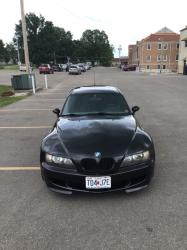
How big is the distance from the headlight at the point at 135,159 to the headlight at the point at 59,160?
74 cm

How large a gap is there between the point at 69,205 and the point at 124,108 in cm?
244

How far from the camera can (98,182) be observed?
9.58 ft

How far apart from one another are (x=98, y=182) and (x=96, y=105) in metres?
2.10

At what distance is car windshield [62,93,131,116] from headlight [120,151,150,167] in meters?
1.51

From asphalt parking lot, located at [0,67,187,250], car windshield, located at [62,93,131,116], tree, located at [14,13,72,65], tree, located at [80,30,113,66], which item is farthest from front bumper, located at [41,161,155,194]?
tree, located at [80,30,113,66]

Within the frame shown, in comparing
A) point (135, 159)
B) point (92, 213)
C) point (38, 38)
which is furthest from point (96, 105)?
point (38, 38)

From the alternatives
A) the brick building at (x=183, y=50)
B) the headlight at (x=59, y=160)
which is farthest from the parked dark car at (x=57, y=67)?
the headlight at (x=59, y=160)

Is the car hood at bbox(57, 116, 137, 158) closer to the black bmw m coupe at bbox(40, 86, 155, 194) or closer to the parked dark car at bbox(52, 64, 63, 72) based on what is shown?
the black bmw m coupe at bbox(40, 86, 155, 194)

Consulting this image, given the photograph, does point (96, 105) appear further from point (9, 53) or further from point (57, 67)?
point (9, 53)

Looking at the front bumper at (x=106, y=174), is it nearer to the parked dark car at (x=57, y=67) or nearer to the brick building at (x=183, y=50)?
the brick building at (x=183, y=50)

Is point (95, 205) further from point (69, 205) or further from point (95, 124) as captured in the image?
point (95, 124)

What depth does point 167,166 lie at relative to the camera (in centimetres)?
418

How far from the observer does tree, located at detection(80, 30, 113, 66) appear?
103 metres

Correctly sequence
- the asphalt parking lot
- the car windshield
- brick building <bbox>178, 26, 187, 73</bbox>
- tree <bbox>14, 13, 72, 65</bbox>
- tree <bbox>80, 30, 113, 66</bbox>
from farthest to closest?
tree <bbox>80, 30, 113, 66</bbox> < tree <bbox>14, 13, 72, 65</bbox> < brick building <bbox>178, 26, 187, 73</bbox> < the car windshield < the asphalt parking lot
